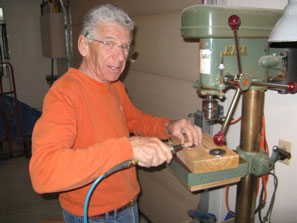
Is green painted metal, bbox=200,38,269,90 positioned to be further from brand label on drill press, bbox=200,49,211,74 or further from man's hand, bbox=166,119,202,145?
man's hand, bbox=166,119,202,145

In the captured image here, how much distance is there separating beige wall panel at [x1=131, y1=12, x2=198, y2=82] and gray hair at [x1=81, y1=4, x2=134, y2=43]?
0.57m

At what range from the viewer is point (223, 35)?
0.86m

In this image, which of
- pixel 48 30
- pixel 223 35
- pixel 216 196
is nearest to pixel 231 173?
pixel 223 35

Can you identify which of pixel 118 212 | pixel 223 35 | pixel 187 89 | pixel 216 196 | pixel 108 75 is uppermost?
pixel 223 35

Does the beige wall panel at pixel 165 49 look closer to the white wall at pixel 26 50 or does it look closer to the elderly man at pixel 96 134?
the elderly man at pixel 96 134

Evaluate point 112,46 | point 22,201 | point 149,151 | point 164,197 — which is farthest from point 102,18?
point 22,201

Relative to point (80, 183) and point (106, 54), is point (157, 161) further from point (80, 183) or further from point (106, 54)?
point (106, 54)

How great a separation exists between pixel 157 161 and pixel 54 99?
425 mm

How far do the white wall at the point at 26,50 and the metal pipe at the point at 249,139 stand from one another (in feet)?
15.5

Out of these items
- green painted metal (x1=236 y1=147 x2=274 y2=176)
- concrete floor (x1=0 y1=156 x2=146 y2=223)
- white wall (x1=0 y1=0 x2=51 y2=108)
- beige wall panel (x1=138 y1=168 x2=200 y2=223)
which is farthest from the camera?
white wall (x1=0 y1=0 x2=51 y2=108)

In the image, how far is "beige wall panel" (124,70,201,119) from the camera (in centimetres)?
168

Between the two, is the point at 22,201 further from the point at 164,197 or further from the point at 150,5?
the point at 150,5

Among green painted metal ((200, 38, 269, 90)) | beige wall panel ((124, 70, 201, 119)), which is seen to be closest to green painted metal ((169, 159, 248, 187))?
green painted metal ((200, 38, 269, 90))

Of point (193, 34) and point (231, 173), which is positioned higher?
point (193, 34)
